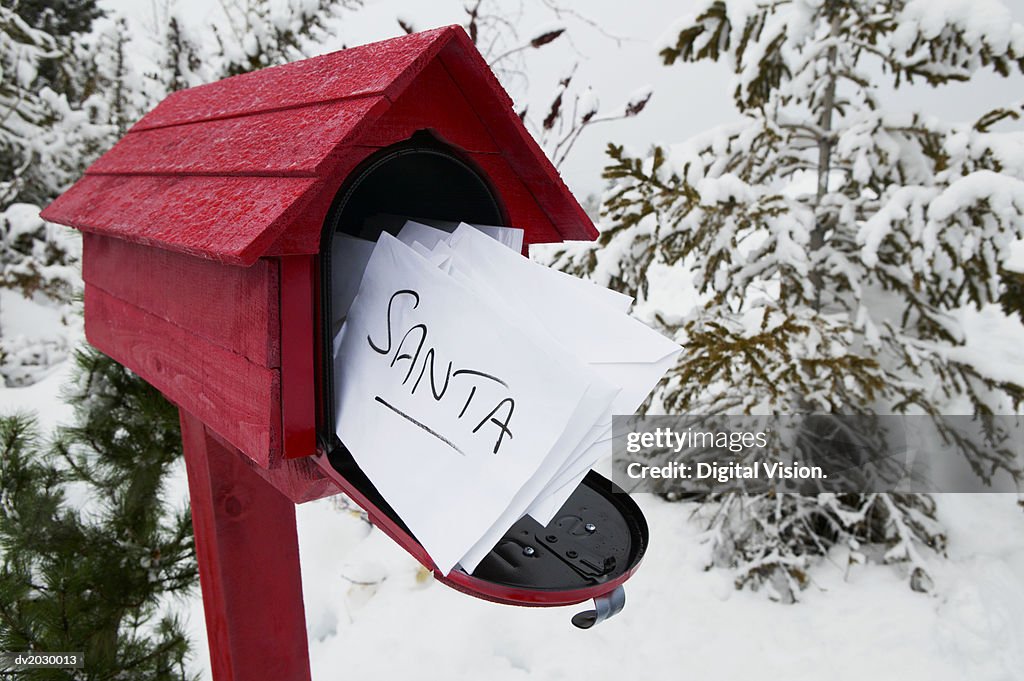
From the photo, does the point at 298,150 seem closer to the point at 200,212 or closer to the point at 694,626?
the point at 200,212

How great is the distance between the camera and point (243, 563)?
3.27 feet

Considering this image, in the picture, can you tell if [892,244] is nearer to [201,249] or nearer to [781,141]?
[781,141]

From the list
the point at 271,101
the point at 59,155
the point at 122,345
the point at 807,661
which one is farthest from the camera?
the point at 59,155

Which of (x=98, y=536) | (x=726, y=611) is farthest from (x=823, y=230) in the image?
(x=98, y=536)

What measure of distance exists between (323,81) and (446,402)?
397 mm

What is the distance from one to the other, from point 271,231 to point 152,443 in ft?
4.02

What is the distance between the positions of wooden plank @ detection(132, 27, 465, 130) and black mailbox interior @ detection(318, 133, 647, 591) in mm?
76

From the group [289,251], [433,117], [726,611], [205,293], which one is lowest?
[726,611]

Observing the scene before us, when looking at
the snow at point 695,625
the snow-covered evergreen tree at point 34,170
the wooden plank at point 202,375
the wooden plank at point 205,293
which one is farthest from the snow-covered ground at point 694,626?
the snow-covered evergreen tree at point 34,170

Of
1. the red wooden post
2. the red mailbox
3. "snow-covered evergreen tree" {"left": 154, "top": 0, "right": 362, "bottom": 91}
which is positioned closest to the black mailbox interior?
the red mailbox

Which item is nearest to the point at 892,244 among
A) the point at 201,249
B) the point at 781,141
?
the point at 781,141

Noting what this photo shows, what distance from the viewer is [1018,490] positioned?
7.71 feet

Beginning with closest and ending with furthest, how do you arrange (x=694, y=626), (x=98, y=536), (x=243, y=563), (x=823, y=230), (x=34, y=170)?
1. (x=243, y=563)
2. (x=98, y=536)
3. (x=694, y=626)
4. (x=823, y=230)
5. (x=34, y=170)

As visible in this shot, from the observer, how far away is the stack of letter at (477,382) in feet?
1.53
